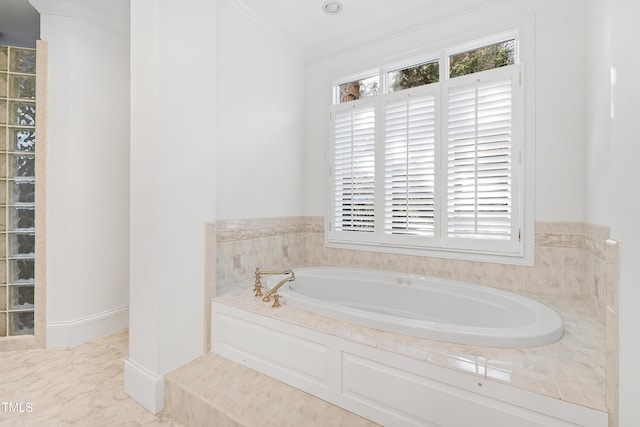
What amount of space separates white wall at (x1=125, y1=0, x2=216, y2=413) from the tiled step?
5.1 inches

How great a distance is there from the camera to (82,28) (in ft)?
7.36

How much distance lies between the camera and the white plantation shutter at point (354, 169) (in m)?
2.64

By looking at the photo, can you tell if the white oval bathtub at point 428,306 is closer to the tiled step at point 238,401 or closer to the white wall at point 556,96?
the tiled step at point 238,401

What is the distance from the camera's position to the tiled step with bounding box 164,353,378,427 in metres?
1.27

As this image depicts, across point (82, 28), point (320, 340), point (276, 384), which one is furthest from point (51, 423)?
point (82, 28)

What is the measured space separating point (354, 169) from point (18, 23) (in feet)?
11.0

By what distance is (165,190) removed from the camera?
5.26 feet

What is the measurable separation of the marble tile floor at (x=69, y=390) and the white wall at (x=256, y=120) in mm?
1261

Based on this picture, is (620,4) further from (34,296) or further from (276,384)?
(34,296)

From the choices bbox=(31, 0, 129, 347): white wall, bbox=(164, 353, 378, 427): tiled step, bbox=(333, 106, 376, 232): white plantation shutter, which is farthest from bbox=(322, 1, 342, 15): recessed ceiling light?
bbox=(164, 353, 378, 427): tiled step

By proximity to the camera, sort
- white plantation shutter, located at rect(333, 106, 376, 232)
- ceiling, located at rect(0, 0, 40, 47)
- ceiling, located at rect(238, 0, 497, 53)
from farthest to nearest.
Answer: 1. white plantation shutter, located at rect(333, 106, 376, 232)
2. ceiling, located at rect(0, 0, 40, 47)
3. ceiling, located at rect(238, 0, 497, 53)

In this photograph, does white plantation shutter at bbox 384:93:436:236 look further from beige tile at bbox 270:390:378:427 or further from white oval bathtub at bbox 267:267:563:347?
beige tile at bbox 270:390:378:427

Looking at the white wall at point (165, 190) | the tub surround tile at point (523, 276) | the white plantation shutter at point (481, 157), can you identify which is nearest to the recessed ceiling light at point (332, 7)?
the white wall at point (165, 190)

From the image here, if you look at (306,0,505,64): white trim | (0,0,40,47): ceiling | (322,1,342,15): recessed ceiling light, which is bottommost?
(306,0,505,64): white trim
